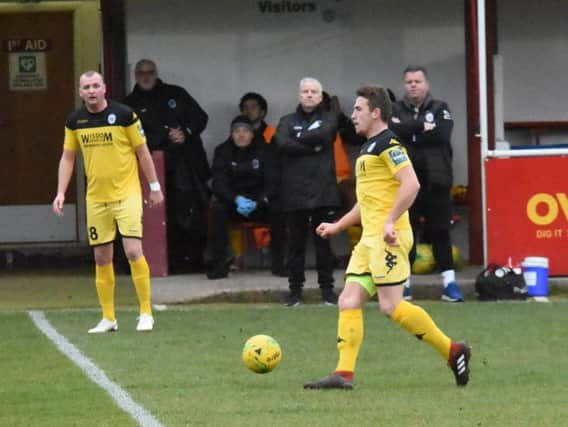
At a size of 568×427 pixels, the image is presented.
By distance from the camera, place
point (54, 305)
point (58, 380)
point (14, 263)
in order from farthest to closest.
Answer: point (14, 263) < point (54, 305) < point (58, 380)

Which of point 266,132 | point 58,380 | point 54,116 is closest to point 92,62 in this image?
point 54,116

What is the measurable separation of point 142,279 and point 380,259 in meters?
3.58

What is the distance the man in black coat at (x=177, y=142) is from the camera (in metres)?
15.4

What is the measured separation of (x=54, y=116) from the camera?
18.2 metres

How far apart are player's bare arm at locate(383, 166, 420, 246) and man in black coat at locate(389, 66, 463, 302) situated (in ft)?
15.6

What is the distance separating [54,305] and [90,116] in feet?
9.03

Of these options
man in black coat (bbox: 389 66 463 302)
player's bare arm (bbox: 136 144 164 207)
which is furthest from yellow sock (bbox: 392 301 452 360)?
man in black coat (bbox: 389 66 463 302)

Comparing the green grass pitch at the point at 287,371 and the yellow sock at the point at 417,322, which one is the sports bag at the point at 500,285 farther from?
the yellow sock at the point at 417,322

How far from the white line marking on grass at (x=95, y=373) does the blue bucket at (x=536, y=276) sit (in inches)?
172

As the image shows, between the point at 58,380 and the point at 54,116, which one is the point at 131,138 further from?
the point at 54,116

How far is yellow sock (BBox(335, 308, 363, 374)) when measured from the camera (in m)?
9.07

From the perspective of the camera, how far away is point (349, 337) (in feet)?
29.8

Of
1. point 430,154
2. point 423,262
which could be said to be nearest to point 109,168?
point 430,154

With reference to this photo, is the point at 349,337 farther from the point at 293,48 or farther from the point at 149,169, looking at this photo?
the point at 293,48
